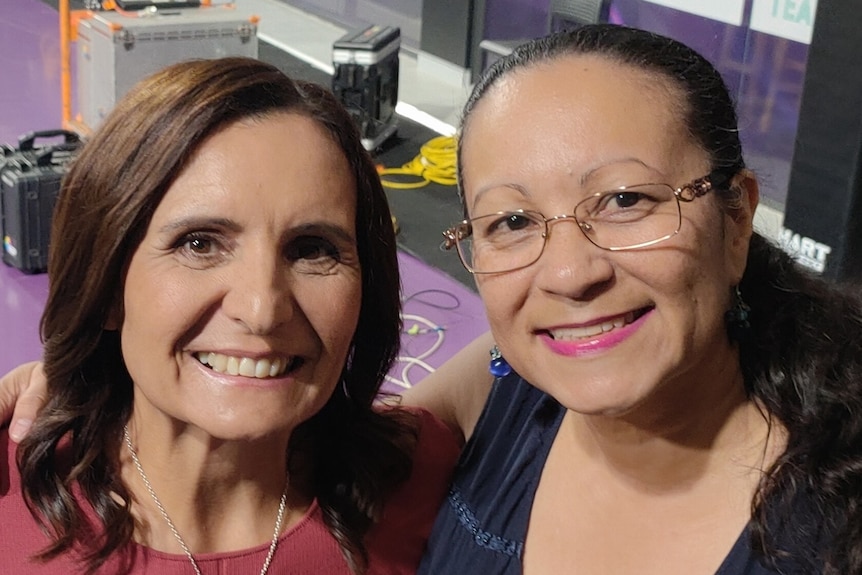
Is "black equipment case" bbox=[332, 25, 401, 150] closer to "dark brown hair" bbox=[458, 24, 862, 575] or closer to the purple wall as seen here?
the purple wall

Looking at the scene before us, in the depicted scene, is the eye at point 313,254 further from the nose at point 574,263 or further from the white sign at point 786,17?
the white sign at point 786,17

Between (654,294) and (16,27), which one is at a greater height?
(654,294)

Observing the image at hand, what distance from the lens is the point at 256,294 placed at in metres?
1.33

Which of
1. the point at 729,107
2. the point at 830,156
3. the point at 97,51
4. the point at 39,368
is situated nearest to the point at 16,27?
the point at 97,51

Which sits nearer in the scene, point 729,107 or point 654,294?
point 654,294

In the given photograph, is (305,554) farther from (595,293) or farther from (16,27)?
(16,27)

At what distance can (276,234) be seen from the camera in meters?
1.35

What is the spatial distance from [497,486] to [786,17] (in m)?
2.92

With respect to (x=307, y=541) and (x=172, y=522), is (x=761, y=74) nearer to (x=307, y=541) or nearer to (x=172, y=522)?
(x=307, y=541)

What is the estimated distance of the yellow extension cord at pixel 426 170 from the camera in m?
4.76

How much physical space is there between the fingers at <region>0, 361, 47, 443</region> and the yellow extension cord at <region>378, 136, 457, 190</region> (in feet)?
10.2

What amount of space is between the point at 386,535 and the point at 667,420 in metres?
0.47

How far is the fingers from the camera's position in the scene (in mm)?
1592

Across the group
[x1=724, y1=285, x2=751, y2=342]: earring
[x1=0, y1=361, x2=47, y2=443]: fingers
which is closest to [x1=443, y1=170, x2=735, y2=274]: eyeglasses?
[x1=724, y1=285, x2=751, y2=342]: earring
